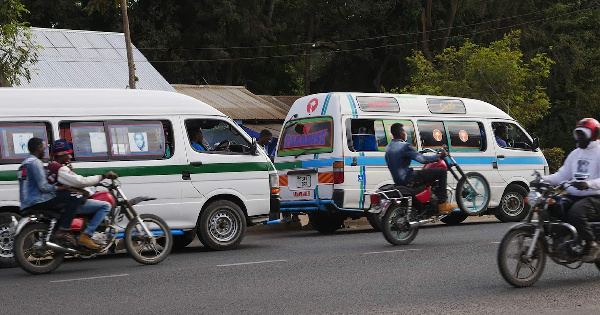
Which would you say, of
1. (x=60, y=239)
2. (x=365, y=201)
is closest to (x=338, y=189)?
(x=365, y=201)

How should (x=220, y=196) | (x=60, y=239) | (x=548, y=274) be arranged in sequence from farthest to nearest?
(x=220, y=196), (x=60, y=239), (x=548, y=274)

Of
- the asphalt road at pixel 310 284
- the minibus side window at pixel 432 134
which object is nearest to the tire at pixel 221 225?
the asphalt road at pixel 310 284

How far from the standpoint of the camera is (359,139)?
1580cm

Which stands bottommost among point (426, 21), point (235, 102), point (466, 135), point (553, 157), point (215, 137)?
point (553, 157)

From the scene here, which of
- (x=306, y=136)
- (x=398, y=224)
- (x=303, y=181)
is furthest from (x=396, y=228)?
(x=306, y=136)

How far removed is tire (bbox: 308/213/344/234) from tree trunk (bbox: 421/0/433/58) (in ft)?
97.3

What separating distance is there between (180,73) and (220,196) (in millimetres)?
33998

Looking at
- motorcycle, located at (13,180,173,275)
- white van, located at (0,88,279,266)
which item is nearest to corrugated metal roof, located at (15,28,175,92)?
white van, located at (0,88,279,266)

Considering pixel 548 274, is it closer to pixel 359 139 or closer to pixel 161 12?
pixel 359 139

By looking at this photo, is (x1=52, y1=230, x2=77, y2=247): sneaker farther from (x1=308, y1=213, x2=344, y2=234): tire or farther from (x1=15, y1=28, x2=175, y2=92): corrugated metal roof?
(x1=15, y1=28, x2=175, y2=92): corrugated metal roof

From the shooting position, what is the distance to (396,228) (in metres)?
12.9

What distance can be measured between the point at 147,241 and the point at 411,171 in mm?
4091

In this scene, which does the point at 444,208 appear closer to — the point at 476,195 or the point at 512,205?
the point at 476,195

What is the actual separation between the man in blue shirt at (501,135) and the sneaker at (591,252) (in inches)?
351
